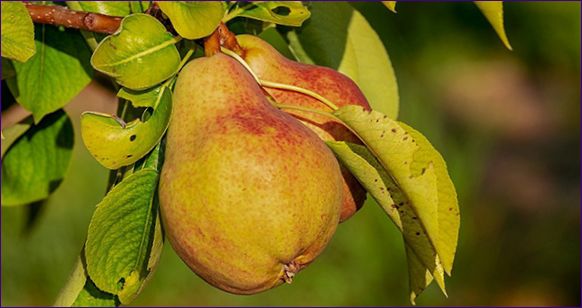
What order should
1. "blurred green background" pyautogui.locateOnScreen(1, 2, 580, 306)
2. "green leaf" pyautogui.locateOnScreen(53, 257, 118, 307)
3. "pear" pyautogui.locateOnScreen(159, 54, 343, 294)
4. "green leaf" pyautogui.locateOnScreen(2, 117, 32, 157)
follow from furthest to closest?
"blurred green background" pyautogui.locateOnScreen(1, 2, 580, 306) → "green leaf" pyautogui.locateOnScreen(2, 117, 32, 157) → "green leaf" pyautogui.locateOnScreen(53, 257, 118, 307) → "pear" pyautogui.locateOnScreen(159, 54, 343, 294)

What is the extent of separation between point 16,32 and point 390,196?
28cm

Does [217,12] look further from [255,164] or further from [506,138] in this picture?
[506,138]

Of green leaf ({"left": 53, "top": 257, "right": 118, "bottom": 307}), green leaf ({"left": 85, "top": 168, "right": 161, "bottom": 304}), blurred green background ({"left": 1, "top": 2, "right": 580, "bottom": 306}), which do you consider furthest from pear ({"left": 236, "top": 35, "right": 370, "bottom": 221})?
blurred green background ({"left": 1, "top": 2, "right": 580, "bottom": 306})

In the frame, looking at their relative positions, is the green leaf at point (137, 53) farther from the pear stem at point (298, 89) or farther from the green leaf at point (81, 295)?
the green leaf at point (81, 295)

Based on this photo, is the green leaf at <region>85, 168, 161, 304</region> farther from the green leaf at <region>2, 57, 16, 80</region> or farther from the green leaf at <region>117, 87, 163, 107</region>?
the green leaf at <region>2, 57, 16, 80</region>

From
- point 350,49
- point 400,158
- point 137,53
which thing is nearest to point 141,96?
point 137,53

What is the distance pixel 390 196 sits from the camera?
2.30 feet

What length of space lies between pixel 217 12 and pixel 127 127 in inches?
4.0

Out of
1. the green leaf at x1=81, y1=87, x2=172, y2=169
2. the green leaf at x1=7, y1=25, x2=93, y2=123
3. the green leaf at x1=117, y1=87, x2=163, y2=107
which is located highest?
the green leaf at x1=117, y1=87, x2=163, y2=107

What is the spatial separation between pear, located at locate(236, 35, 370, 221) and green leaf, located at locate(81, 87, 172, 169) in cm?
9

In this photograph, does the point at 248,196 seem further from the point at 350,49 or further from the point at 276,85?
the point at 350,49

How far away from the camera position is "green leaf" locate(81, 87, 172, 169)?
672 mm

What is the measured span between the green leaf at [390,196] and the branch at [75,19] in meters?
0.18

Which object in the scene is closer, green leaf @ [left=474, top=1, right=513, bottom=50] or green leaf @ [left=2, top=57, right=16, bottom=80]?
green leaf @ [left=474, top=1, right=513, bottom=50]
